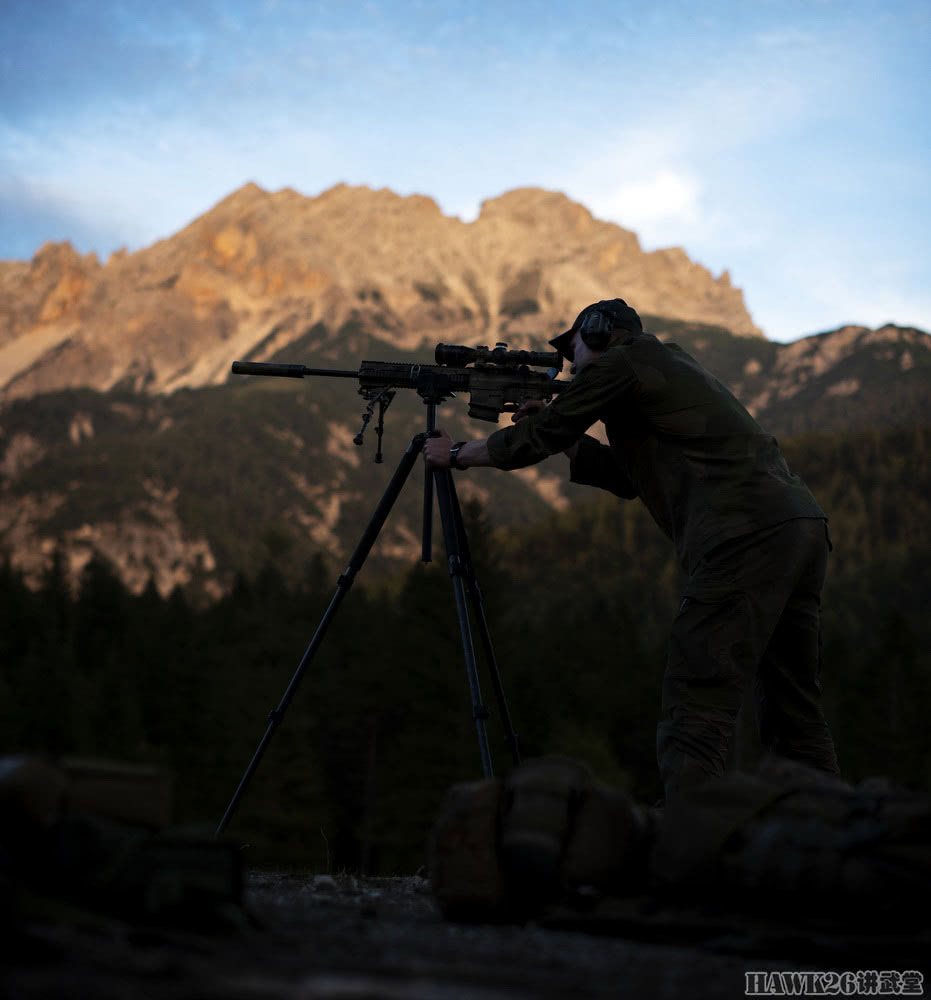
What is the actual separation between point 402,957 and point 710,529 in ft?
8.65

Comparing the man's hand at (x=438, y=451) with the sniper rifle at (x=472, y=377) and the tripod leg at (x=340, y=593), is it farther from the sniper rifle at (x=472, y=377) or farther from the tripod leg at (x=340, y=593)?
the sniper rifle at (x=472, y=377)

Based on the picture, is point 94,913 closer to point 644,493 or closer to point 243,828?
point 644,493

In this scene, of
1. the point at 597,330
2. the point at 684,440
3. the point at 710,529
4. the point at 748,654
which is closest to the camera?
the point at 748,654

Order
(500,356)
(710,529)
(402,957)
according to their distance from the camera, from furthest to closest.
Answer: (500,356)
(710,529)
(402,957)

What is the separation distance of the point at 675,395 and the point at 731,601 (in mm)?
966

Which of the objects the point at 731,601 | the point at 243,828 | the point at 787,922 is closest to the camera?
the point at 787,922

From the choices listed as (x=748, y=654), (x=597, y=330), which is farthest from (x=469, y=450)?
(x=748, y=654)

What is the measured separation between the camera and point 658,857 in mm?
3947

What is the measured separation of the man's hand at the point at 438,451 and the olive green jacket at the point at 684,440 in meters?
0.39

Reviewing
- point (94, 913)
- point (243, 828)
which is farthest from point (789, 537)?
point (243, 828)

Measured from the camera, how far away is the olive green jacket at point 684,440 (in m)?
5.30

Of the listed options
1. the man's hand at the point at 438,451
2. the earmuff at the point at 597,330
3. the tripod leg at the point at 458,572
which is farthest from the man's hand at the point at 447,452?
the earmuff at the point at 597,330

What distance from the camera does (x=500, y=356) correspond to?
642 centimetres

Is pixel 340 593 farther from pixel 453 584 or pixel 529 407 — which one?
pixel 529 407
